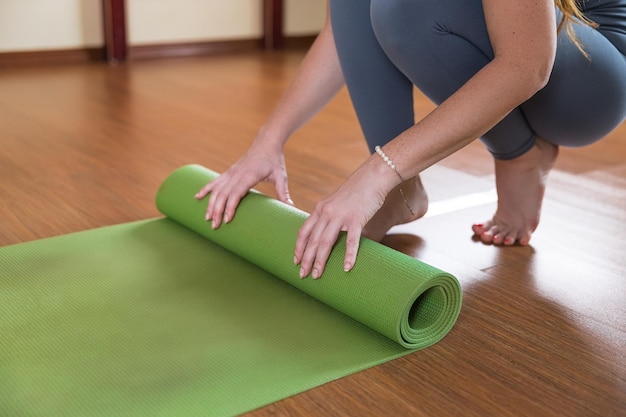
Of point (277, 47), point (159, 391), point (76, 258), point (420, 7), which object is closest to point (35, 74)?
point (277, 47)

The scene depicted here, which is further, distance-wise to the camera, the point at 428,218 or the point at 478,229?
the point at 428,218

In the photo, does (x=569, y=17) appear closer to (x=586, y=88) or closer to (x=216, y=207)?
(x=586, y=88)

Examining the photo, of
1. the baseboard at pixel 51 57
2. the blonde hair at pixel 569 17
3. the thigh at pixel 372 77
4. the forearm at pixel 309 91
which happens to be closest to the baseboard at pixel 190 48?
Result: the baseboard at pixel 51 57

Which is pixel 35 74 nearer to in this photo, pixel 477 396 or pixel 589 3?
pixel 589 3

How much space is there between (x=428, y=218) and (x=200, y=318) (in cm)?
71

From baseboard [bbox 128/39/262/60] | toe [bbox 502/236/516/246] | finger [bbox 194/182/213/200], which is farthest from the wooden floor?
baseboard [bbox 128/39/262/60]

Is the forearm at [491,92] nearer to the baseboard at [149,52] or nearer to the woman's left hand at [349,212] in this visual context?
the woman's left hand at [349,212]

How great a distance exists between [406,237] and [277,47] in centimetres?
390

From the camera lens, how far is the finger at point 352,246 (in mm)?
1169

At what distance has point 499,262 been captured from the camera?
59.5 inches

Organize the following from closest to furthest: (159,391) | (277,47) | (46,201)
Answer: (159,391) < (46,201) < (277,47)

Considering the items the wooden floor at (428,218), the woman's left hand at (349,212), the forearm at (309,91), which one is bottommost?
the wooden floor at (428,218)

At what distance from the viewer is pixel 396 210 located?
1.54m

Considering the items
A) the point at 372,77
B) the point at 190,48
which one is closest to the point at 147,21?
the point at 190,48
